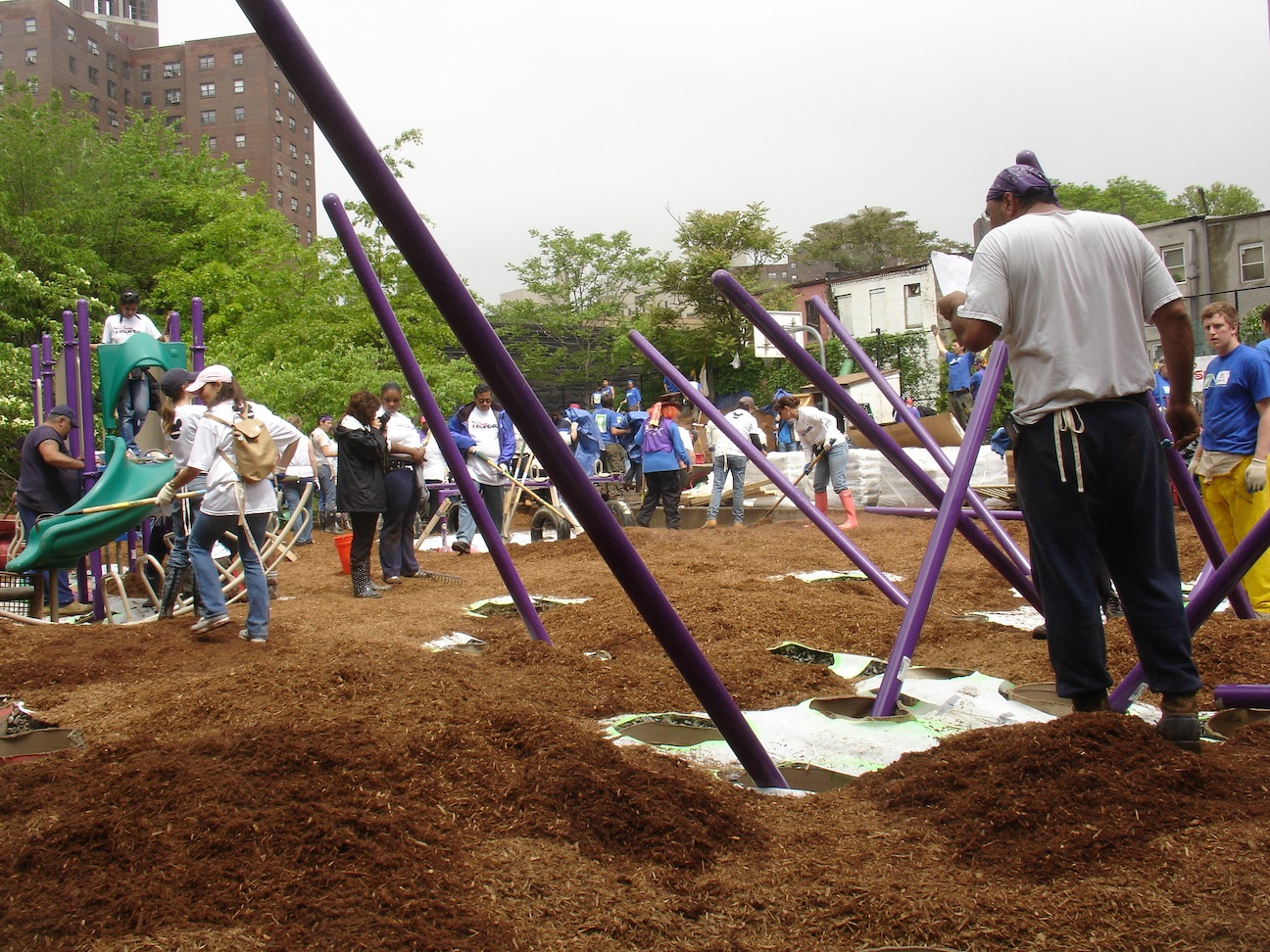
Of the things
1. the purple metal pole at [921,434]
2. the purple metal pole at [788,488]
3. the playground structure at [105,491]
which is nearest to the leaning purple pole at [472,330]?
the purple metal pole at [788,488]

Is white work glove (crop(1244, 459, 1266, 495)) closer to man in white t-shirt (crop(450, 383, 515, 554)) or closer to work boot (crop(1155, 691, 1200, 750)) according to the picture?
work boot (crop(1155, 691, 1200, 750))

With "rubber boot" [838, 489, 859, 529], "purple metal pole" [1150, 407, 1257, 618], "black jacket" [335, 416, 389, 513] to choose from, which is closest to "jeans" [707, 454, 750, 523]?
"rubber boot" [838, 489, 859, 529]

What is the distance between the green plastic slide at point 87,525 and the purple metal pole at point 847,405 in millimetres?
4870

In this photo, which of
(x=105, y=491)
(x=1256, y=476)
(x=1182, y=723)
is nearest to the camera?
(x=1182, y=723)

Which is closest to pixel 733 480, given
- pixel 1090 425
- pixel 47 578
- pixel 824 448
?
pixel 824 448

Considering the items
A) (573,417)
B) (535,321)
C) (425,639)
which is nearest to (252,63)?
(535,321)

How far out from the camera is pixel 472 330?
264 cm

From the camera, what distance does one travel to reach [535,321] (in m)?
47.0

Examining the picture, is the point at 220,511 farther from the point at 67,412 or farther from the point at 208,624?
the point at 67,412

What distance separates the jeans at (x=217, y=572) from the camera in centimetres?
664

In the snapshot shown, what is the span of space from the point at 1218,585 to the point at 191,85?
10304 cm

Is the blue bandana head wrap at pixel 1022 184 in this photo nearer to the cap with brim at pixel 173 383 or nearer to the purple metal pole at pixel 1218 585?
the purple metal pole at pixel 1218 585

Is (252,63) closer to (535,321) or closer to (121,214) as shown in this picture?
(535,321)

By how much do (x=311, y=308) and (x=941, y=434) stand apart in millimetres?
14697
